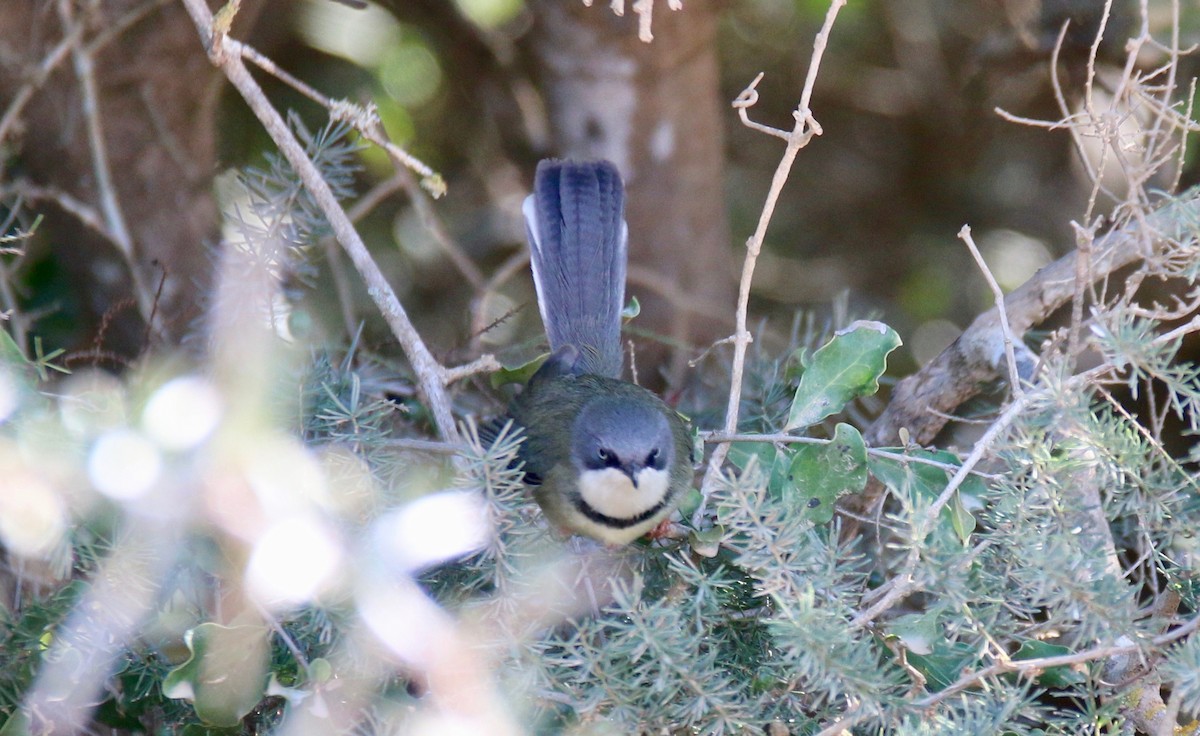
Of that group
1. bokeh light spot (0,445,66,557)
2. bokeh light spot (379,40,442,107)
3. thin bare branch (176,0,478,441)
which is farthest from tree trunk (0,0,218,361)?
bokeh light spot (0,445,66,557)

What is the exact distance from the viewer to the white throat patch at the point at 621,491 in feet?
9.57

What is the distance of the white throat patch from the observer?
2916mm

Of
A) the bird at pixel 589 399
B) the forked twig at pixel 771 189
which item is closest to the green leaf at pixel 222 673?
the bird at pixel 589 399

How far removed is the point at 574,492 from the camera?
311 centimetres

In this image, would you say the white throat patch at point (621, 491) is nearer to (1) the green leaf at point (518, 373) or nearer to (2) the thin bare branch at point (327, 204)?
(1) the green leaf at point (518, 373)

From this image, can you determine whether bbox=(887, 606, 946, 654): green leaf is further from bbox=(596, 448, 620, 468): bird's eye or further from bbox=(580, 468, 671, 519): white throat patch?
bbox=(596, 448, 620, 468): bird's eye

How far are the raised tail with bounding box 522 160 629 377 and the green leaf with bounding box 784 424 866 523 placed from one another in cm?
114

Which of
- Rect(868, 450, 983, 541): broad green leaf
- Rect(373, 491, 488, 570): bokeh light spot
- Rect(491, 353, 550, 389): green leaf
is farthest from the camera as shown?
Rect(491, 353, 550, 389): green leaf

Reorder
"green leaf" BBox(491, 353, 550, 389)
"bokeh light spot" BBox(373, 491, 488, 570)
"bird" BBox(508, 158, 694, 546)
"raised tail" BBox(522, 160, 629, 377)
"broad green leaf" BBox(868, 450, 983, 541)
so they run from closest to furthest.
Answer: "bokeh light spot" BBox(373, 491, 488, 570) < "broad green leaf" BBox(868, 450, 983, 541) < "bird" BBox(508, 158, 694, 546) < "green leaf" BBox(491, 353, 550, 389) < "raised tail" BBox(522, 160, 629, 377)

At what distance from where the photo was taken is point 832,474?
2.47m

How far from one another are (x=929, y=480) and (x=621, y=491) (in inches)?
30.8

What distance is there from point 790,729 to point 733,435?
66 centimetres

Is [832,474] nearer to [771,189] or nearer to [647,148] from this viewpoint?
[771,189]

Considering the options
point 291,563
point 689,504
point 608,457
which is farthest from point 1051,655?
point 291,563
